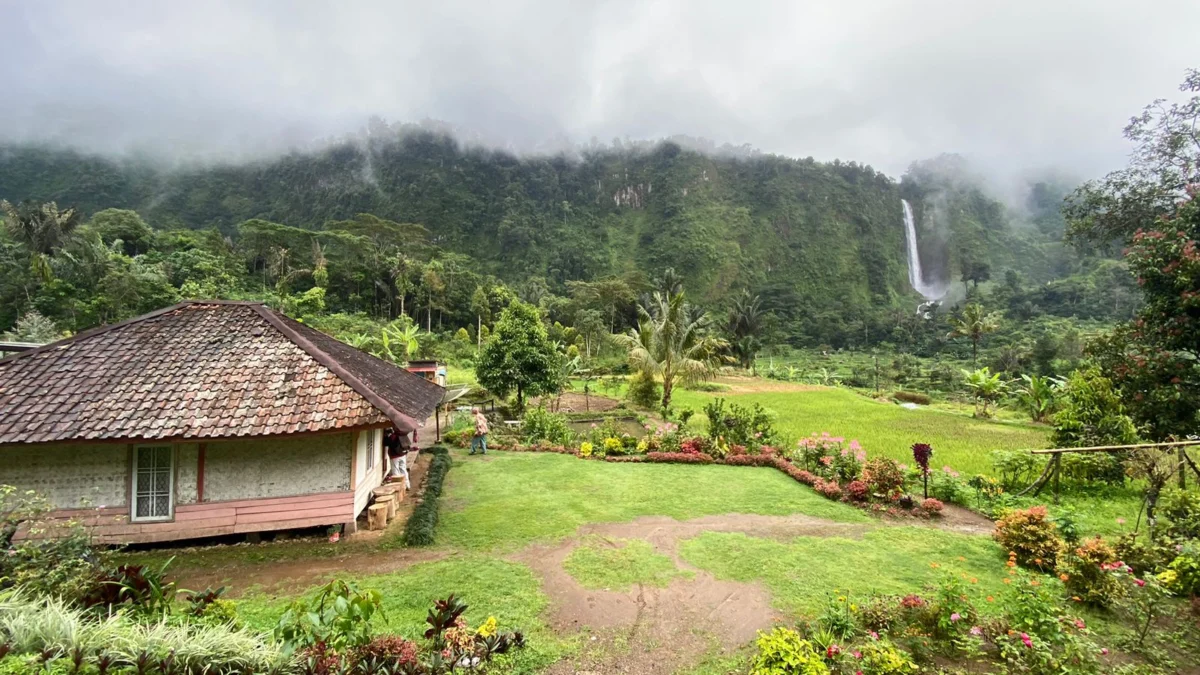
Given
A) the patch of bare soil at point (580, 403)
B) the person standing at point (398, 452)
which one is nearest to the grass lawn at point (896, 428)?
the patch of bare soil at point (580, 403)

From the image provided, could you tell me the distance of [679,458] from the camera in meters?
12.4

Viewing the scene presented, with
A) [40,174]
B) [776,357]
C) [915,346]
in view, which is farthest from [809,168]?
[40,174]

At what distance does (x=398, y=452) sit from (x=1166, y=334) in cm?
1379

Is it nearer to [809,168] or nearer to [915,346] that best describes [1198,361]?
[915,346]

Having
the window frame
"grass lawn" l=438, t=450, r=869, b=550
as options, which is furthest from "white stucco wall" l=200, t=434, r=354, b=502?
"grass lawn" l=438, t=450, r=869, b=550

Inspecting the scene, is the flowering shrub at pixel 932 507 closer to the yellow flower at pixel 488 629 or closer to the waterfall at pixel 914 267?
the yellow flower at pixel 488 629

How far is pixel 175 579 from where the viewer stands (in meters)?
6.10

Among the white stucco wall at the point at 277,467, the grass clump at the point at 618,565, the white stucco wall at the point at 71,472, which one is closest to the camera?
the grass clump at the point at 618,565

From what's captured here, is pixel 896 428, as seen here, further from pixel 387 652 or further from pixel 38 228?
pixel 38 228

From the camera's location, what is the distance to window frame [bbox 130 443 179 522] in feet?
22.1

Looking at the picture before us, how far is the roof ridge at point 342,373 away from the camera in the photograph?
6589 millimetres

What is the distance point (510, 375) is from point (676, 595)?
11.7 m

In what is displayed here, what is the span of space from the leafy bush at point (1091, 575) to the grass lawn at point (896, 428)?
6343 mm

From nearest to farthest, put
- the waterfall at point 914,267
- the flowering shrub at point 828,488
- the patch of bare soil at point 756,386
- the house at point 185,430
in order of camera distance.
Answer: the house at point 185,430, the flowering shrub at point 828,488, the patch of bare soil at point 756,386, the waterfall at point 914,267
